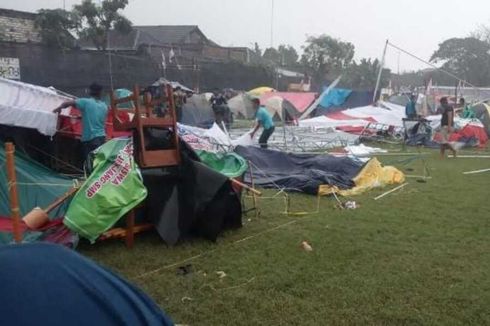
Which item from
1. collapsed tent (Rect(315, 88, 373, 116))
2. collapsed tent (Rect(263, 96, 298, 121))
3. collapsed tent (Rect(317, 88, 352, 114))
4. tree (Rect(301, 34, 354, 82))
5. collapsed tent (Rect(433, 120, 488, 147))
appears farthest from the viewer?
tree (Rect(301, 34, 354, 82))

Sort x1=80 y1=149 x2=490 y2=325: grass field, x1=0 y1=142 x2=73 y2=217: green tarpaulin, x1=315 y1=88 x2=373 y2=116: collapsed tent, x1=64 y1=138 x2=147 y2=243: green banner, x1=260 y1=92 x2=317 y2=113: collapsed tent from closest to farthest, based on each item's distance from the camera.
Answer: x1=80 y1=149 x2=490 y2=325: grass field < x1=64 y1=138 x2=147 y2=243: green banner < x1=0 y1=142 x2=73 y2=217: green tarpaulin < x1=260 y1=92 x2=317 y2=113: collapsed tent < x1=315 y1=88 x2=373 y2=116: collapsed tent

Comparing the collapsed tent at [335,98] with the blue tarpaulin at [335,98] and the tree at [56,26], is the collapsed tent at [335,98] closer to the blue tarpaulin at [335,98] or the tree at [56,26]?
the blue tarpaulin at [335,98]

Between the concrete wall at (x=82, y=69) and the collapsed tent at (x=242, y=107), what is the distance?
1869 mm

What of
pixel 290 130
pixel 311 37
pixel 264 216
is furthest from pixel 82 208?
pixel 311 37

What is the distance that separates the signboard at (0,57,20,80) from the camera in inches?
663

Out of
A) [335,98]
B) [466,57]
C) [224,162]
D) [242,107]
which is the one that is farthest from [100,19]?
[466,57]

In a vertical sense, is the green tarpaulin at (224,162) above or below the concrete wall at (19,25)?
below

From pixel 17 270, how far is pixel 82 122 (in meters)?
6.42

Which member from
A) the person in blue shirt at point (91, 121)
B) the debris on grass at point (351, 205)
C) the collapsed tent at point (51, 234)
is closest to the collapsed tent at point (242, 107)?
A: the person in blue shirt at point (91, 121)

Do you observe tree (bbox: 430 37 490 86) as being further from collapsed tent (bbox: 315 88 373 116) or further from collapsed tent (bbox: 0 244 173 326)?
collapsed tent (bbox: 0 244 173 326)

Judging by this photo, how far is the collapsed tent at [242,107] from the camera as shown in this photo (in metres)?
27.8

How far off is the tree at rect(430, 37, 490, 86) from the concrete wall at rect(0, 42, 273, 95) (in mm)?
40996

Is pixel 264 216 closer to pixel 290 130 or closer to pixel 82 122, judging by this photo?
pixel 82 122

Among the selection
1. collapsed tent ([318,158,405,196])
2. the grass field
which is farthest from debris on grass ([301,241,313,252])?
collapsed tent ([318,158,405,196])
